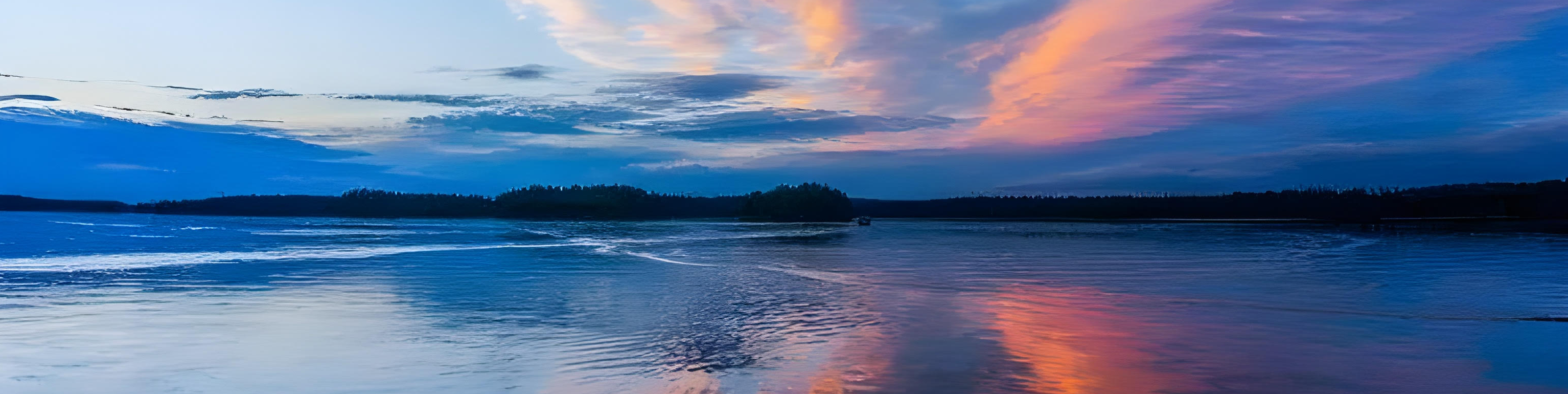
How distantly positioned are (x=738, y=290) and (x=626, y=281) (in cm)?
351

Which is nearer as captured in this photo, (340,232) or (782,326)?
(782,326)

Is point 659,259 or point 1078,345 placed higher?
point 659,259

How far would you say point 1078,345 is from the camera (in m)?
11.5

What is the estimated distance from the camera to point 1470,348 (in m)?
11.1

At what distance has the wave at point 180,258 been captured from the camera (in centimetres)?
2567

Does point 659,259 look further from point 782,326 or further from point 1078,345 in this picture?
point 1078,345

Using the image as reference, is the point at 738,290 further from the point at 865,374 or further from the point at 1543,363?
the point at 1543,363

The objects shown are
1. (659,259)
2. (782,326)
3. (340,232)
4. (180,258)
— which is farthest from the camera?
(340,232)

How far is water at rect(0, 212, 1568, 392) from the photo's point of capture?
924 centimetres

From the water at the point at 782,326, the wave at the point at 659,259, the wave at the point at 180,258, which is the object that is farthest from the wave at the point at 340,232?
the water at the point at 782,326

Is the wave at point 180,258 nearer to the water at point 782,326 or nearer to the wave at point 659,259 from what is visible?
the water at point 782,326

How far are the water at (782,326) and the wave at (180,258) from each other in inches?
12.0

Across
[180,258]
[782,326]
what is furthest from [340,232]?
[782,326]

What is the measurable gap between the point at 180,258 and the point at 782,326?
86.5 feet
